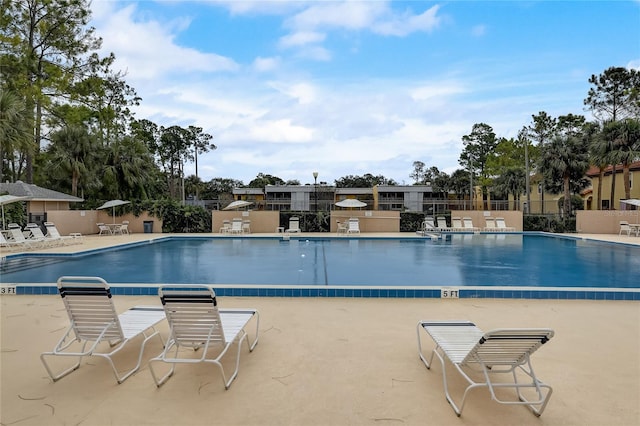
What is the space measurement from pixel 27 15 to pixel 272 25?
16.9 m

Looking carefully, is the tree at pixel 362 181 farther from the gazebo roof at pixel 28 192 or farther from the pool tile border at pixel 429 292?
the pool tile border at pixel 429 292

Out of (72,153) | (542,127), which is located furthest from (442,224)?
(72,153)

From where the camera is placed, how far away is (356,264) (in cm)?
903

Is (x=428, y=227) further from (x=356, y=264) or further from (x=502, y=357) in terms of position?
(x=502, y=357)

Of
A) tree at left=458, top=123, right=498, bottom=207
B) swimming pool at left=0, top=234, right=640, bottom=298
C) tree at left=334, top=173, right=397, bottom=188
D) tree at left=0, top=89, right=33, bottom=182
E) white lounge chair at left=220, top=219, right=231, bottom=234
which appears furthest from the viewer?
tree at left=334, top=173, right=397, bottom=188

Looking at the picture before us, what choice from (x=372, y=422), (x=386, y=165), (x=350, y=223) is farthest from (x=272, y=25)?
(x=386, y=165)

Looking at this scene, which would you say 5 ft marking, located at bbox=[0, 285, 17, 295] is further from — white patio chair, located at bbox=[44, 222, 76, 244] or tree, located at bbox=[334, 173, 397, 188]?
tree, located at bbox=[334, 173, 397, 188]

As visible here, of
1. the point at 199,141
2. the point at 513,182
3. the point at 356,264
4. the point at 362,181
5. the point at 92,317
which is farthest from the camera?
the point at 362,181

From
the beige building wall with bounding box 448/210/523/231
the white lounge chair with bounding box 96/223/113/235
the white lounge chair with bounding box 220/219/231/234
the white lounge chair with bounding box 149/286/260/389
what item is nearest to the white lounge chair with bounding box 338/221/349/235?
the white lounge chair with bounding box 220/219/231/234

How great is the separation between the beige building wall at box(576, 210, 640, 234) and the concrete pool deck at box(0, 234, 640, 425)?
1647 centimetres

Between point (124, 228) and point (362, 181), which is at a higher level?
point (362, 181)

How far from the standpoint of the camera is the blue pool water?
7148 mm

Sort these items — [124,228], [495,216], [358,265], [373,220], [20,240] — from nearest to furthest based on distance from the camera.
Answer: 1. [358,265]
2. [20,240]
3. [124,228]
4. [373,220]
5. [495,216]

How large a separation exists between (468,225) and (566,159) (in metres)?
8.30
